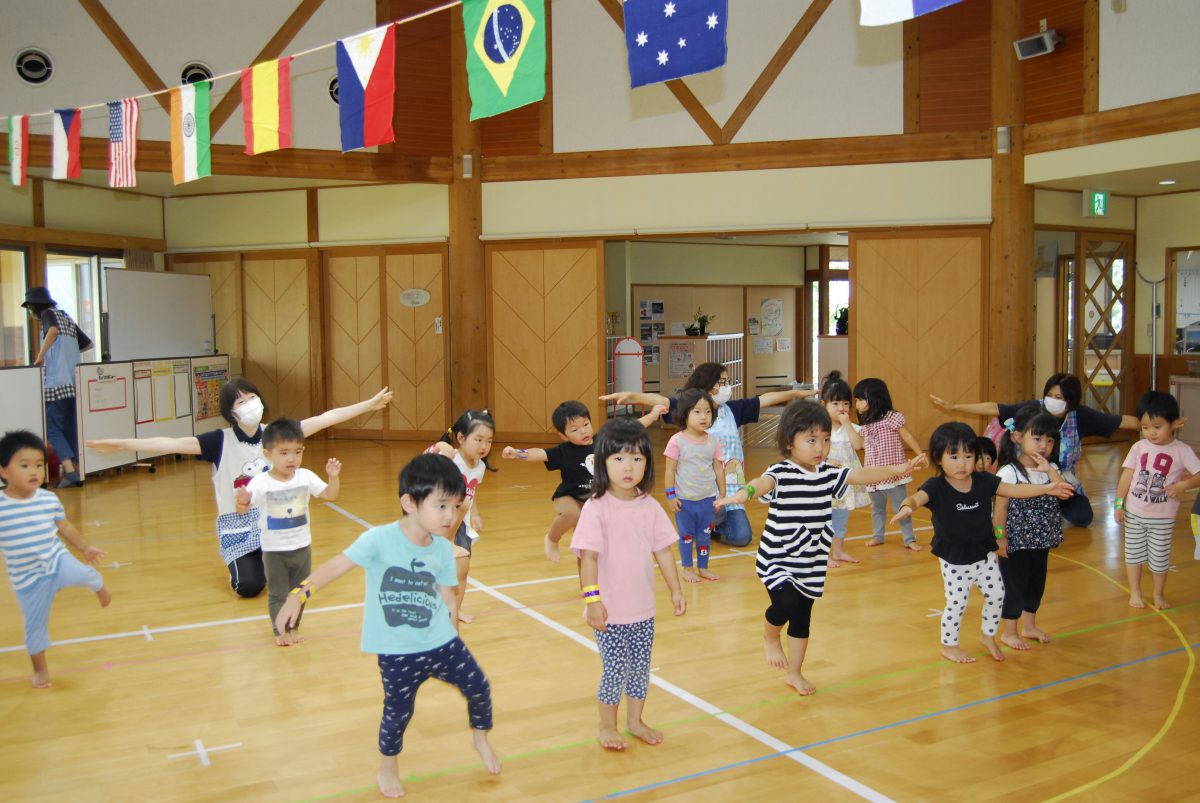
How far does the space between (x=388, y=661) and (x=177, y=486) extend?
7.90m

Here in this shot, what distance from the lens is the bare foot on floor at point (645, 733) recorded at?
392 cm

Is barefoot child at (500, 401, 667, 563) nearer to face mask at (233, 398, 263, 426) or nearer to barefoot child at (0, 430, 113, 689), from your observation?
face mask at (233, 398, 263, 426)

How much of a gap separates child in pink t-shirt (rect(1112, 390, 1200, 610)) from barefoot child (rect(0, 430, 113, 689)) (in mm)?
5341

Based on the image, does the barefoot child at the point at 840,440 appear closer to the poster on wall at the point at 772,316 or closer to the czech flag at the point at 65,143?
the czech flag at the point at 65,143

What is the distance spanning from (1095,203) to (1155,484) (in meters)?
7.54

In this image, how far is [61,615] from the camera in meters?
5.91

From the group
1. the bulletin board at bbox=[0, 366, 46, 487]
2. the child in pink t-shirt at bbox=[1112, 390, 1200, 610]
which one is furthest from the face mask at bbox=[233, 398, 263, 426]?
the bulletin board at bbox=[0, 366, 46, 487]

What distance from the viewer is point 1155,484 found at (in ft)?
18.3

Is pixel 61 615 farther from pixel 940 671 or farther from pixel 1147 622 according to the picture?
pixel 1147 622

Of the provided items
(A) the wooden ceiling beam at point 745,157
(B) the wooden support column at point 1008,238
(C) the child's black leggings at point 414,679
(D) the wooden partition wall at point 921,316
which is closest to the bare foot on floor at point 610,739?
(C) the child's black leggings at point 414,679

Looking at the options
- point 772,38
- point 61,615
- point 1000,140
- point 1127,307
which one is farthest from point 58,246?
point 1127,307

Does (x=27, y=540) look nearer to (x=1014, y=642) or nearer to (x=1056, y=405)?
(x=1014, y=642)

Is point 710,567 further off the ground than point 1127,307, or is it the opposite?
point 1127,307

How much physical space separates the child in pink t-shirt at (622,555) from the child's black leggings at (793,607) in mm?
668
